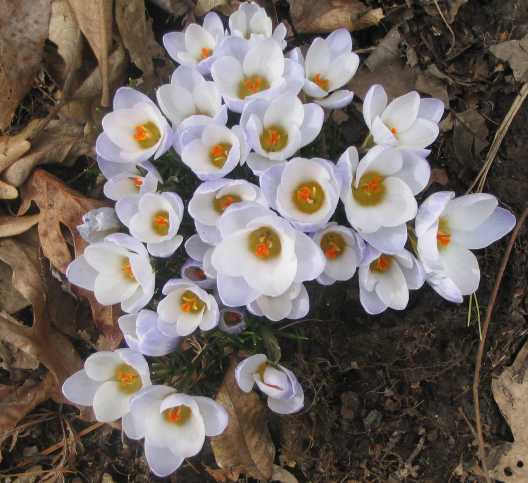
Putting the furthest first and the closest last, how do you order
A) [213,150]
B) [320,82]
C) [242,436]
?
[242,436] < [320,82] < [213,150]

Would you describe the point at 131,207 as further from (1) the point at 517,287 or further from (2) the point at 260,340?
(1) the point at 517,287

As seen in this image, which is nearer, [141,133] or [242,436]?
[141,133]

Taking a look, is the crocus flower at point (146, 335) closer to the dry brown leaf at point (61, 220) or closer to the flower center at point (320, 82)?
the dry brown leaf at point (61, 220)

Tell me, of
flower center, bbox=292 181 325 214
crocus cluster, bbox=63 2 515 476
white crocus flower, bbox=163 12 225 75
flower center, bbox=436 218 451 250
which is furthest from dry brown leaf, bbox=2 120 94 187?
flower center, bbox=436 218 451 250

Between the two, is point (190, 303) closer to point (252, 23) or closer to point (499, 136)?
point (252, 23)

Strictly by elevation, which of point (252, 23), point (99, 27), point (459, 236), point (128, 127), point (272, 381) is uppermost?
point (252, 23)

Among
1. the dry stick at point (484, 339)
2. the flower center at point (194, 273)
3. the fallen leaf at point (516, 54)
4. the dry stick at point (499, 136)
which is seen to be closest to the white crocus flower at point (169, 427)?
the flower center at point (194, 273)

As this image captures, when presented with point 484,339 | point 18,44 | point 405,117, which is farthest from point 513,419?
point 18,44
